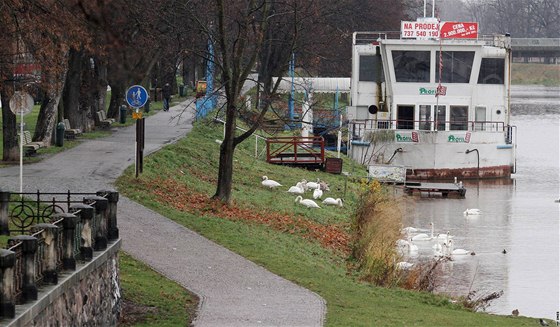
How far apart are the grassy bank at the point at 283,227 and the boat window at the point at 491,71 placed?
14.0 m

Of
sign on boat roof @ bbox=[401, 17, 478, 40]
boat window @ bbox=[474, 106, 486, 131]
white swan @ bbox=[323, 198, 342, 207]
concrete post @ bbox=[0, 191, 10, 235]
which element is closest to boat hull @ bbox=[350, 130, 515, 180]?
boat window @ bbox=[474, 106, 486, 131]

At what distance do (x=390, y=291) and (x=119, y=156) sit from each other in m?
15.7

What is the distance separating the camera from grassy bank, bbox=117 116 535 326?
19.5 metres

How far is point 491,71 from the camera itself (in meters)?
56.3

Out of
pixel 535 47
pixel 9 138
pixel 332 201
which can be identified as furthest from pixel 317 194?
pixel 535 47

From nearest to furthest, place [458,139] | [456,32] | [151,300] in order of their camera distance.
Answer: [151,300] < [458,139] < [456,32]

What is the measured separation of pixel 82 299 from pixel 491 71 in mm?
43719

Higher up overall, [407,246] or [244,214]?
Result: [244,214]

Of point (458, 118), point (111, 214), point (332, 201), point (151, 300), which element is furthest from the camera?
point (458, 118)

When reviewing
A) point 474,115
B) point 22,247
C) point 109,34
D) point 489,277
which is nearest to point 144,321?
point 22,247

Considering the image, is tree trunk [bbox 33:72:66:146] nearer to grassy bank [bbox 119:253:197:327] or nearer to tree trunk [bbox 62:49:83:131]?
tree trunk [bbox 62:49:83:131]

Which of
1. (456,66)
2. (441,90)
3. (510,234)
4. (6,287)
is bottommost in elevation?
(510,234)

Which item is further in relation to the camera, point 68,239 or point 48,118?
point 48,118

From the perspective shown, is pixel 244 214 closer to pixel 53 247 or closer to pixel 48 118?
pixel 48 118
